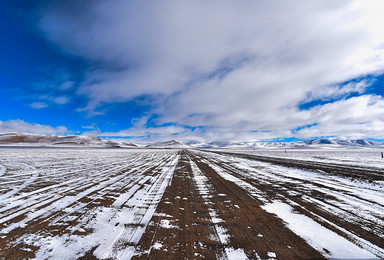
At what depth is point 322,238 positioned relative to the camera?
3066 mm

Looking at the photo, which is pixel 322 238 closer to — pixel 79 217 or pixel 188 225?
pixel 188 225

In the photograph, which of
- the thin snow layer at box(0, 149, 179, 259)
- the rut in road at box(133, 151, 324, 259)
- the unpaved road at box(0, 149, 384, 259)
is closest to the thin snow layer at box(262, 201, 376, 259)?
the unpaved road at box(0, 149, 384, 259)

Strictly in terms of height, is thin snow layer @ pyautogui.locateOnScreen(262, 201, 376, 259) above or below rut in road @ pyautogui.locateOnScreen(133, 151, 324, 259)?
below

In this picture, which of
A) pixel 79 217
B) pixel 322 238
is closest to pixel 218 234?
pixel 322 238

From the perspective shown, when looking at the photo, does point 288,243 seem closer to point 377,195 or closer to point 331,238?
point 331,238

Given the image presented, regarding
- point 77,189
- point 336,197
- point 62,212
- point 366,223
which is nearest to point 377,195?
point 336,197

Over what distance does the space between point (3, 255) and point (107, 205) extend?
220cm

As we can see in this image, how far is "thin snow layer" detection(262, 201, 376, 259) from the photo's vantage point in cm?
263

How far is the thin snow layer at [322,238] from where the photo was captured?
263 cm

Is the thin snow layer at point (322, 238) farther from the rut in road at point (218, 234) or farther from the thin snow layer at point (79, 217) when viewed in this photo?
the thin snow layer at point (79, 217)

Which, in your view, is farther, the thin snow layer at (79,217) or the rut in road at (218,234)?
the thin snow layer at (79,217)

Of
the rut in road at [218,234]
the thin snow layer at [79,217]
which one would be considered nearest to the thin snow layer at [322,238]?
the rut in road at [218,234]

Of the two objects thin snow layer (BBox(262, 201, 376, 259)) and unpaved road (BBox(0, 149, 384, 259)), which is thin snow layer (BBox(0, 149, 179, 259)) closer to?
unpaved road (BBox(0, 149, 384, 259))

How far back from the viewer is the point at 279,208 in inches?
182
